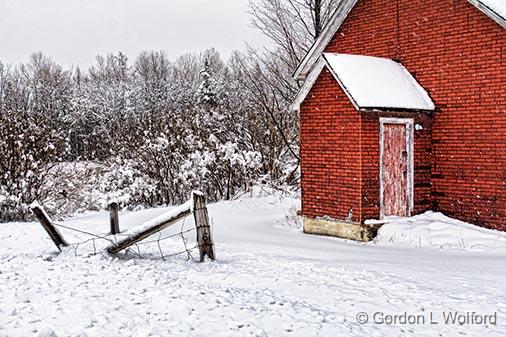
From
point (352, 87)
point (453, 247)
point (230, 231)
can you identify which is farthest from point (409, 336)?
point (230, 231)

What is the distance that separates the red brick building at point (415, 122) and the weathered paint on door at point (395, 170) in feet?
0.07

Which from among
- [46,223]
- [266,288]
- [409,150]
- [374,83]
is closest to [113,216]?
[46,223]

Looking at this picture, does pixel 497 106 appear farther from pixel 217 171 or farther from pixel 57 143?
pixel 57 143

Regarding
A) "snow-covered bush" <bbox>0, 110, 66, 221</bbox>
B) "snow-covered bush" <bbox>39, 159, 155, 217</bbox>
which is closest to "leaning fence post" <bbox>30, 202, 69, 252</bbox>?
"snow-covered bush" <bbox>0, 110, 66, 221</bbox>

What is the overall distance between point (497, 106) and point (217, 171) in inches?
456

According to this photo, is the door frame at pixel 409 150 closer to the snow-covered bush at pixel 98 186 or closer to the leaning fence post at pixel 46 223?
the leaning fence post at pixel 46 223

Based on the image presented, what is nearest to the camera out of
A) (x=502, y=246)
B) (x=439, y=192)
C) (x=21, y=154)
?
(x=502, y=246)

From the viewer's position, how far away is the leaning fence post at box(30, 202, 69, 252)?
799cm

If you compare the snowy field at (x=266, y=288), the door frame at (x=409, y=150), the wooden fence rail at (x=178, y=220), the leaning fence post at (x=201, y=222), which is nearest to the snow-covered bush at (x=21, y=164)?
the snowy field at (x=266, y=288)

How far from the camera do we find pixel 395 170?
36.0 feet

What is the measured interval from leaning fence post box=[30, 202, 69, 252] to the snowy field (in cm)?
24

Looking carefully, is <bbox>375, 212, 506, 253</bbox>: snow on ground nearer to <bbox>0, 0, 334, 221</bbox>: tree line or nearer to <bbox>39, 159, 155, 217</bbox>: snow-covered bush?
<bbox>0, 0, 334, 221</bbox>: tree line

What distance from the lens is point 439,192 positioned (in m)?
11.2

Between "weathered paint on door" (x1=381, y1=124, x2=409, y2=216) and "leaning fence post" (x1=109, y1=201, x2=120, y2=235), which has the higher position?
"weathered paint on door" (x1=381, y1=124, x2=409, y2=216)
